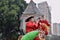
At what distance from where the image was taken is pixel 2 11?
15.5 metres

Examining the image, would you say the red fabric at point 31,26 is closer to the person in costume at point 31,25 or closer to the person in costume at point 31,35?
the person in costume at point 31,25

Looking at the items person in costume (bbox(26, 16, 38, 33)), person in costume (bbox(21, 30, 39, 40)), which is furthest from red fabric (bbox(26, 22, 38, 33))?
person in costume (bbox(21, 30, 39, 40))

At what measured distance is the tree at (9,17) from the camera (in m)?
15.5

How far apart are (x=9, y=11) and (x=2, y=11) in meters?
0.45

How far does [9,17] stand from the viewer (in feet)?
51.0

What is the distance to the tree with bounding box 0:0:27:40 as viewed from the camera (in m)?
15.5

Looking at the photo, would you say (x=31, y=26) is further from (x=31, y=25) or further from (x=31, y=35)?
(x=31, y=35)

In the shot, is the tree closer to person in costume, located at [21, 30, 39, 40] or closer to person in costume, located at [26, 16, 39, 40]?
person in costume, located at [26, 16, 39, 40]

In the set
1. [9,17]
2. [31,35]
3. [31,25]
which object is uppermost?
[31,25]

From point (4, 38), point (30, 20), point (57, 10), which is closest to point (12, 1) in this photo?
point (4, 38)

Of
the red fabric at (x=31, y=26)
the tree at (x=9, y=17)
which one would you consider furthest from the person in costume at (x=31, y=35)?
the tree at (x=9, y=17)

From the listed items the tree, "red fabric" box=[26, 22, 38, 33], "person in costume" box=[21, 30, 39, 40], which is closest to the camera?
"person in costume" box=[21, 30, 39, 40]

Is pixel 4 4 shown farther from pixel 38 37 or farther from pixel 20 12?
pixel 38 37

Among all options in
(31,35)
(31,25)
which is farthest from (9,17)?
(31,35)
